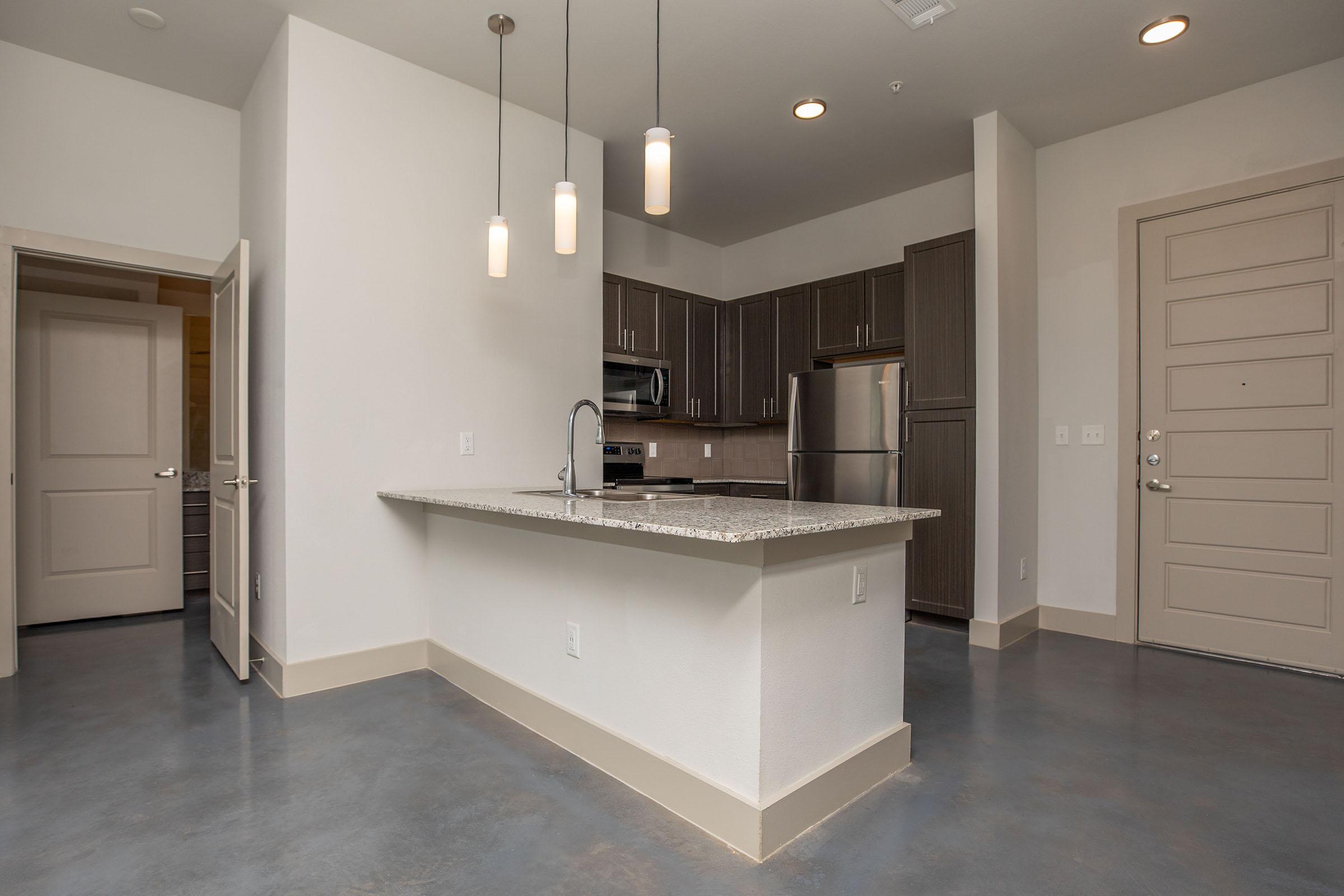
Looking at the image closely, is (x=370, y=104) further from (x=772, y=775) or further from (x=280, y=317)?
(x=772, y=775)

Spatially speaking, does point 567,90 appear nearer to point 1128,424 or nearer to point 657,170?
point 657,170

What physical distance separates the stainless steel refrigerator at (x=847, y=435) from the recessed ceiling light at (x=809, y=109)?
1.41 m

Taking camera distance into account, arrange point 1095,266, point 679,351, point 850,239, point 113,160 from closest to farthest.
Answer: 1. point 113,160
2. point 1095,266
3. point 850,239
4. point 679,351

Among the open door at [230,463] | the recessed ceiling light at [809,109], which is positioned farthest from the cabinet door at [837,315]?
the open door at [230,463]

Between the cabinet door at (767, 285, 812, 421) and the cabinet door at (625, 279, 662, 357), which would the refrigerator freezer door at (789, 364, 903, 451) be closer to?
the cabinet door at (767, 285, 812, 421)

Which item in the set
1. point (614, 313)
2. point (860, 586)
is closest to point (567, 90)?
point (614, 313)

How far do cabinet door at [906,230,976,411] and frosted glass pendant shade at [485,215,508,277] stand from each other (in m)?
2.40

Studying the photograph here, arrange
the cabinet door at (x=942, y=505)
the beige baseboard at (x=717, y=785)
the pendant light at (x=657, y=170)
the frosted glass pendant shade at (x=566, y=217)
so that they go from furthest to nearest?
the cabinet door at (x=942, y=505), the frosted glass pendant shade at (x=566, y=217), the pendant light at (x=657, y=170), the beige baseboard at (x=717, y=785)

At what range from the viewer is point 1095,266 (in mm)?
3824

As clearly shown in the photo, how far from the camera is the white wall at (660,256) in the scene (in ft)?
17.1

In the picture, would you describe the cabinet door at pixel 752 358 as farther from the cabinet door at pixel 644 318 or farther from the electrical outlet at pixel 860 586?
the electrical outlet at pixel 860 586

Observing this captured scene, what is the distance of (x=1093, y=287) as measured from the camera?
3.83 m

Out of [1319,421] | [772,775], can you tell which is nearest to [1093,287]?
[1319,421]

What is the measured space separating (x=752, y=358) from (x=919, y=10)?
2.76 metres
